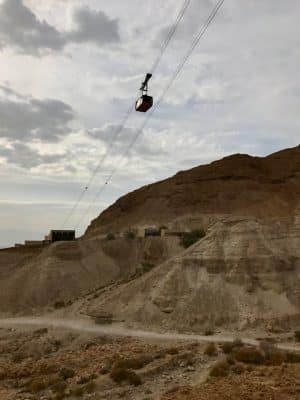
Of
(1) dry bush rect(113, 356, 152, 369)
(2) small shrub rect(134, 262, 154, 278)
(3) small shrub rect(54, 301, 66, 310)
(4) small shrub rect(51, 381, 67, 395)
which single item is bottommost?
(4) small shrub rect(51, 381, 67, 395)

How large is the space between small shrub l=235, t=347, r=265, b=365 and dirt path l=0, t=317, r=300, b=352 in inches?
113

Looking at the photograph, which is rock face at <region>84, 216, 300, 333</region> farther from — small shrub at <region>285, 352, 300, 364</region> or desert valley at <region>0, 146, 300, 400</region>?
small shrub at <region>285, 352, 300, 364</region>

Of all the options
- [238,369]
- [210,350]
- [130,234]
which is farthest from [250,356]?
[130,234]

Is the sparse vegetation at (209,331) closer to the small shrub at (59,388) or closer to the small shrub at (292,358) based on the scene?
the small shrub at (292,358)

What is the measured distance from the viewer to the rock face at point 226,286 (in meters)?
31.4

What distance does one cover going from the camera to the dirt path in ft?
93.8

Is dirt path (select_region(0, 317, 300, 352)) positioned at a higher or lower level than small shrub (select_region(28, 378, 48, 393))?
higher

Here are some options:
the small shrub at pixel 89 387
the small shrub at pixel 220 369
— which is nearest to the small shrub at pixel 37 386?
the small shrub at pixel 89 387

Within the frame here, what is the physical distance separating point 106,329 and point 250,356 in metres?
11.4

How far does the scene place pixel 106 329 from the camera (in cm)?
3259

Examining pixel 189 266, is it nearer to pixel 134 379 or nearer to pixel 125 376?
pixel 125 376

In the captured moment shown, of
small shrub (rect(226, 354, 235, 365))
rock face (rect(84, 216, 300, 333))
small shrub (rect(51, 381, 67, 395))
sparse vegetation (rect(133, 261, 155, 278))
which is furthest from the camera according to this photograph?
sparse vegetation (rect(133, 261, 155, 278))

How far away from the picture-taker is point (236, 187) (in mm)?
68562

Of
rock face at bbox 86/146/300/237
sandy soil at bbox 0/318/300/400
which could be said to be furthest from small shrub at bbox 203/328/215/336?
rock face at bbox 86/146/300/237
